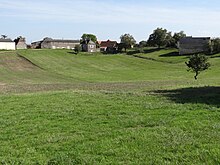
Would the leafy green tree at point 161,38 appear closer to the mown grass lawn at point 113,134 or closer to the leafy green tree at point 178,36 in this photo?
the leafy green tree at point 178,36

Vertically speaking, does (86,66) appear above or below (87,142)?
below

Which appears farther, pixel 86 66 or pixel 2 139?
pixel 86 66

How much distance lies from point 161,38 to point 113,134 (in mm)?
157510

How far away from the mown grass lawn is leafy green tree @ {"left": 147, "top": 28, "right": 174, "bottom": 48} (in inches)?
5964

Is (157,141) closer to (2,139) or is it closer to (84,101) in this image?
(2,139)

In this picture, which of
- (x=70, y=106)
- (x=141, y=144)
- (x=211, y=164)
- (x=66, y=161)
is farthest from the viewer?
(x=70, y=106)

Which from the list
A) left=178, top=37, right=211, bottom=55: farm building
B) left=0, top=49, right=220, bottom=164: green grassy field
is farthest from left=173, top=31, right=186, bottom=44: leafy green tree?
left=0, top=49, right=220, bottom=164: green grassy field

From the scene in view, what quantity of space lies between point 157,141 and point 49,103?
10.1 meters

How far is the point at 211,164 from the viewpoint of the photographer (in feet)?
28.5

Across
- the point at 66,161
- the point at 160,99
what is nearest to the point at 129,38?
the point at 160,99

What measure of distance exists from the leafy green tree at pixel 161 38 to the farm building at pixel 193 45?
47.9 ft

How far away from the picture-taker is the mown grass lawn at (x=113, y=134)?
9.49 metres

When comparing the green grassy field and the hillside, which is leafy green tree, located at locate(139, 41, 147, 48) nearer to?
the hillside

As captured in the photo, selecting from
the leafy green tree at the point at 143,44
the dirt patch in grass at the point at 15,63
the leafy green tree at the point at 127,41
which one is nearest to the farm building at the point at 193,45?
the leafy green tree at the point at 127,41
